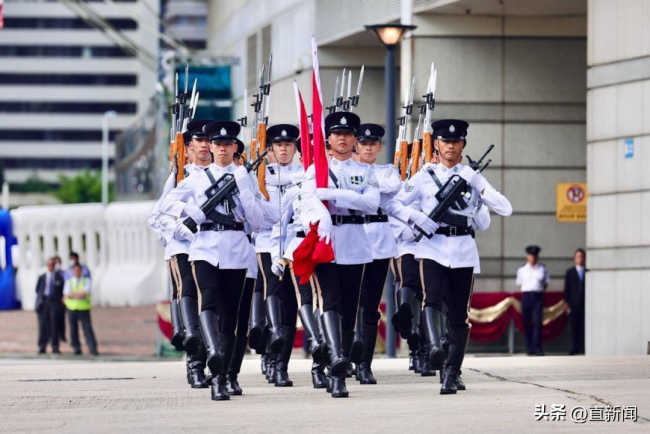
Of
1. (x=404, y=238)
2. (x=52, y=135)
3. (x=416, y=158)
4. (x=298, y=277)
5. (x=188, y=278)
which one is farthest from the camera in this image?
(x=52, y=135)

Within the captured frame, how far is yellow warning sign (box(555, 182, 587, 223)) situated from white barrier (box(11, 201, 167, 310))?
76.0 feet

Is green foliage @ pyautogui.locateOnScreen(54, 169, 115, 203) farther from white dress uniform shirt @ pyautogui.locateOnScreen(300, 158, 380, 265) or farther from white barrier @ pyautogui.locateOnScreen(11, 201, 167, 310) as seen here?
white dress uniform shirt @ pyautogui.locateOnScreen(300, 158, 380, 265)

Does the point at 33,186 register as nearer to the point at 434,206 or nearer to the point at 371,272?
the point at 371,272

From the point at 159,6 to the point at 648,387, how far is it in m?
119

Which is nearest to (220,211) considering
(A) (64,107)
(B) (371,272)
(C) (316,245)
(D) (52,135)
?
(C) (316,245)

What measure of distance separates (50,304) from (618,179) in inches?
573

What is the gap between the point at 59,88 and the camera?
14125 cm

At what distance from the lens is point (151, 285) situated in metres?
49.2

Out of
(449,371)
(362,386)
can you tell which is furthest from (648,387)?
(362,386)

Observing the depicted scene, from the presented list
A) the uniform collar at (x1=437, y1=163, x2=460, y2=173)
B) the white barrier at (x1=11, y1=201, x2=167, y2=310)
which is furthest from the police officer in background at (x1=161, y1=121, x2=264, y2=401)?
the white barrier at (x1=11, y1=201, x2=167, y2=310)

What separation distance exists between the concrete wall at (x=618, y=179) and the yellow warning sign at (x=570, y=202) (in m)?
4.68

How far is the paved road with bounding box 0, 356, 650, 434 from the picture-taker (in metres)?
10.1

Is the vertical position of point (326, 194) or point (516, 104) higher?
point (516, 104)

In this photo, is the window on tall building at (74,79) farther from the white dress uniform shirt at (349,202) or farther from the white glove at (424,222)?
the white glove at (424,222)
